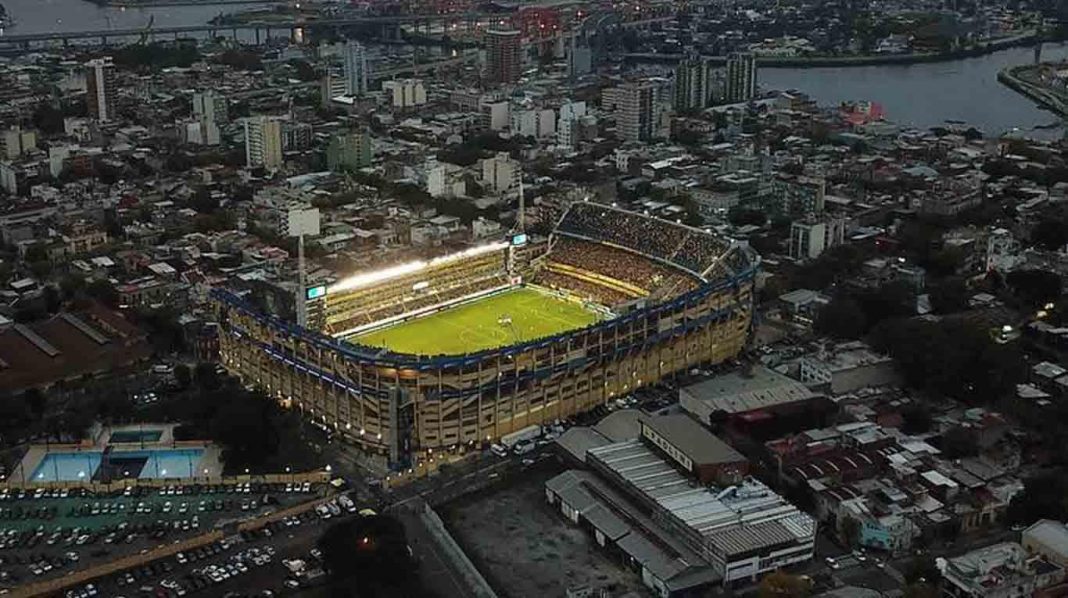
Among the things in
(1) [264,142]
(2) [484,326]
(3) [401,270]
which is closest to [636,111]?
(1) [264,142]

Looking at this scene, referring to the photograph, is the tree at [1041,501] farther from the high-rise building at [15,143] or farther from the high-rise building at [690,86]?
the high-rise building at [15,143]

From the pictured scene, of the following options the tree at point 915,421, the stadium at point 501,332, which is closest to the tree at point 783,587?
the tree at point 915,421

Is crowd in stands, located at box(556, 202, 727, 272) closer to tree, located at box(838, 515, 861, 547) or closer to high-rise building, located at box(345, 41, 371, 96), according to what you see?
tree, located at box(838, 515, 861, 547)

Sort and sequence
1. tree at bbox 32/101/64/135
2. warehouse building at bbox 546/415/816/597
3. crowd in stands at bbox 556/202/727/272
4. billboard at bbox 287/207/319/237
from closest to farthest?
warehouse building at bbox 546/415/816/597, billboard at bbox 287/207/319/237, crowd in stands at bbox 556/202/727/272, tree at bbox 32/101/64/135

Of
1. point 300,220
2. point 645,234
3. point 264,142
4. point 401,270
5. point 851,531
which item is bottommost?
point 851,531

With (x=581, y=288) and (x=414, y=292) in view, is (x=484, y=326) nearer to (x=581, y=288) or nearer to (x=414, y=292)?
(x=414, y=292)

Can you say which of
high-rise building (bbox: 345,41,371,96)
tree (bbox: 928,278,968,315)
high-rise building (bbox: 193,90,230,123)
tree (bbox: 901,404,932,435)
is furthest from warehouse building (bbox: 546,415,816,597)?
high-rise building (bbox: 345,41,371,96)
